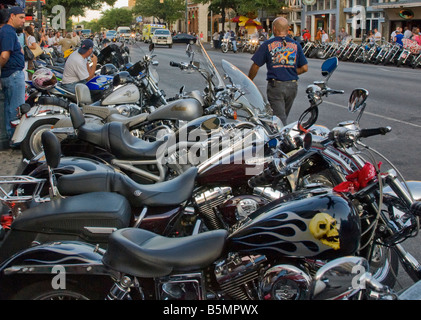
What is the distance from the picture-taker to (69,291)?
269 centimetres

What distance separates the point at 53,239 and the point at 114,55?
11.4 meters

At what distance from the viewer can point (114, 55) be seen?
14.0 metres

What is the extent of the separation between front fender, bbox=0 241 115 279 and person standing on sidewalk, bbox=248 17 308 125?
15.2 feet

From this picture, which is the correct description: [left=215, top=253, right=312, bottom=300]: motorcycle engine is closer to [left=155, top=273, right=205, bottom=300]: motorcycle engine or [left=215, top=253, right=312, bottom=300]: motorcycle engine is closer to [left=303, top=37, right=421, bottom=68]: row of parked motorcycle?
[left=155, top=273, right=205, bottom=300]: motorcycle engine

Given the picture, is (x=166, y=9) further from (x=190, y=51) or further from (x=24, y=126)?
(x=24, y=126)

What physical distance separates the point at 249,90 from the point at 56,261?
2.98m

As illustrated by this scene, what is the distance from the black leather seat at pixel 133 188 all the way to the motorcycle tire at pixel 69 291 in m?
0.79

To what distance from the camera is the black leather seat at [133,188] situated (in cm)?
337

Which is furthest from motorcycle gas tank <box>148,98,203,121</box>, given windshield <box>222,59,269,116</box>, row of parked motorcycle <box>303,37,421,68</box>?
row of parked motorcycle <box>303,37,421,68</box>

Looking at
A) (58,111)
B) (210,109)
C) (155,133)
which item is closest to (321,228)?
(210,109)

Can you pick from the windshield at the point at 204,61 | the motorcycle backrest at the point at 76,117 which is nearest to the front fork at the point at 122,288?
the motorcycle backrest at the point at 76,117

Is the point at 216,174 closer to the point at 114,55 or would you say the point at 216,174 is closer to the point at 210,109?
the point at 210,109

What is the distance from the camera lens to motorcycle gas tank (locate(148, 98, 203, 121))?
6.24 metres

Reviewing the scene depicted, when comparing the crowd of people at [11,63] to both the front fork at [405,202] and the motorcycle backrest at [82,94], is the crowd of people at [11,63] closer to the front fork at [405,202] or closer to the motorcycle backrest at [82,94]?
the motorcycle backrest at [82,94]
